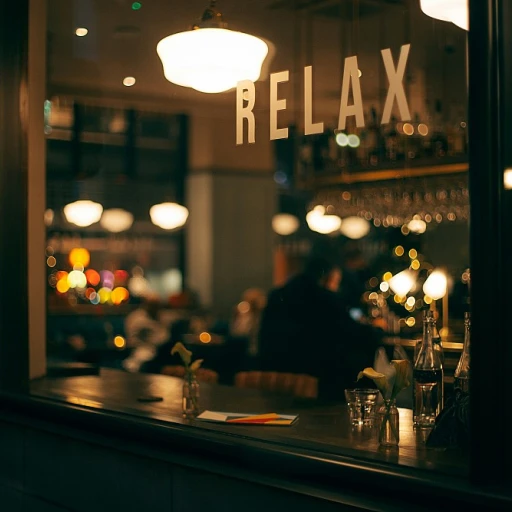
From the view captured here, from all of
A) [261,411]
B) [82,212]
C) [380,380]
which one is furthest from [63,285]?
[380,380]

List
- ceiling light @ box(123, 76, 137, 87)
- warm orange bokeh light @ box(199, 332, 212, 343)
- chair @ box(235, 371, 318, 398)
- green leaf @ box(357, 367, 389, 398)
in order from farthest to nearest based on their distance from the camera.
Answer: warm orange bokeh light @ box(199, 332, 212, 343) < ceiling light @ box(123, 76, 137, 87) < chair @ box(235, 371, 318, 398) < green leaf @ box(357, 367, 389, 398)

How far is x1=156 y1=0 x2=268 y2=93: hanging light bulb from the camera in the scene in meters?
3.23

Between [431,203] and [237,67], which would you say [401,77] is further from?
[431,203]

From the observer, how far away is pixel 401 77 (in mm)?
2611

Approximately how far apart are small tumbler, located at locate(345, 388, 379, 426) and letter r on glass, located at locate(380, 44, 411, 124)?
798mm

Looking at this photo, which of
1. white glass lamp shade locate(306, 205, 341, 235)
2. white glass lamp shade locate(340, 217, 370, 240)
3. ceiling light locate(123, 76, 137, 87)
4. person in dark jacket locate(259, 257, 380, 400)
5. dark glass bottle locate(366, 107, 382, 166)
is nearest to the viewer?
ceiling light locate(123, 76, 137, 87)

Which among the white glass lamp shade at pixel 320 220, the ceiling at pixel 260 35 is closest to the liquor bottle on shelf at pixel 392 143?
the ceiling at pixel 260 35

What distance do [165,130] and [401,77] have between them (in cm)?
1064

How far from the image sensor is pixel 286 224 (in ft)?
50.8

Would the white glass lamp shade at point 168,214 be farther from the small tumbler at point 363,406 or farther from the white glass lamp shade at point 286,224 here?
the small tumbler at point 363,406

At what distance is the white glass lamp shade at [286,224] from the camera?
15312 millimetres

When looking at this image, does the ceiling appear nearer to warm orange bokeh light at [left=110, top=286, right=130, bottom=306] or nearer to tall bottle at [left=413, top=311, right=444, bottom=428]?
tall bottle at [left=413, top=311, right=444, bottom=428]

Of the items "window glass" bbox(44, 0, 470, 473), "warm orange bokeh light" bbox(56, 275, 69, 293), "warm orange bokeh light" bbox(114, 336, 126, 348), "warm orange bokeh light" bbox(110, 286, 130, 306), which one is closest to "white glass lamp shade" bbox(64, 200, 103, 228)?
"window glass" bbox(44, 0, 470, 473)

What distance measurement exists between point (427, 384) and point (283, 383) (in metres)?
1.52
